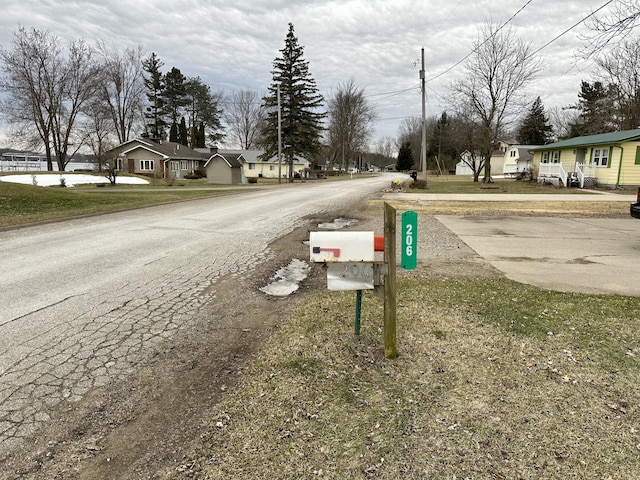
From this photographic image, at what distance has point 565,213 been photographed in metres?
14.0

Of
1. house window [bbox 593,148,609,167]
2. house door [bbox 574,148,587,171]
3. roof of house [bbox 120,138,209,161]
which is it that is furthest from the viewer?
roof of house [bbox 120,138,209,161]

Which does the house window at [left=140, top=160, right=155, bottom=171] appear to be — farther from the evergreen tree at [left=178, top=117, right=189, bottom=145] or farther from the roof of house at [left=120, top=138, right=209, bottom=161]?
the evergreen tree at [left=178, top=117, right=189, bottom=145]

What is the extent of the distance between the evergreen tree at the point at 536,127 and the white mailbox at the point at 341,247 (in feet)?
238

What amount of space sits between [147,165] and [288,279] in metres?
49.6

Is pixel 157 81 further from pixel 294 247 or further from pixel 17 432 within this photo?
pixel 17 432

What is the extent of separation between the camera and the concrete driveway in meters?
5.54

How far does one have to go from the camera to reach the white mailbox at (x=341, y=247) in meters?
2.95

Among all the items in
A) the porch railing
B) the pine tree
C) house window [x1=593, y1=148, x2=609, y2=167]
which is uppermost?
the pine tree

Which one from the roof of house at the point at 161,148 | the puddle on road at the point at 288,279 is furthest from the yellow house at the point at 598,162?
the roof of house at the point at 161,148

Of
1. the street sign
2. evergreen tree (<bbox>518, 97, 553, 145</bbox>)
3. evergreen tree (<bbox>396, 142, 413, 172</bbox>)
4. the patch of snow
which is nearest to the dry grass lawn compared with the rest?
the street sign

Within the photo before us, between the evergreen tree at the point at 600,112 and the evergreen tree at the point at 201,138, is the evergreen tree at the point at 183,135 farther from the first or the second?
the evergreen tree at the point at 600,112

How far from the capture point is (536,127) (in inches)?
2574

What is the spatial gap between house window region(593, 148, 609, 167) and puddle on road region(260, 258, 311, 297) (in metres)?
26.8

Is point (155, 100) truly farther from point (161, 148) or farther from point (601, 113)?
point (601, 113)
